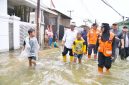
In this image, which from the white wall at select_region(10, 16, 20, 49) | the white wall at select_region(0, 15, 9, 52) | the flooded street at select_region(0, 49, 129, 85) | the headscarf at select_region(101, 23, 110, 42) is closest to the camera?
the flooded street at select_region(0, 49, 129, 85)

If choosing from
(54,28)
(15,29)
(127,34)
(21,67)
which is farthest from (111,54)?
(54,28)

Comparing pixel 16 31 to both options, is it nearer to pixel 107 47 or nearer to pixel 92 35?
pixel 92 35

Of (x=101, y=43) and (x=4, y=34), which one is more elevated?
(x=4, y=34)

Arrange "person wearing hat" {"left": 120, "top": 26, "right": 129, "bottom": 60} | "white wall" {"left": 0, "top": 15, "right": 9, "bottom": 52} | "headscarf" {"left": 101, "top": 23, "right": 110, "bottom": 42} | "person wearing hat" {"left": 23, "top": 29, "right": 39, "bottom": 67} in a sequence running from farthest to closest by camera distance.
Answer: "white wall" {"left": 0, "top": 15, "right": 9, "bottom": 52} → "person wearing hat" {"left": 120, "top": 26, "right": 129, "bottom": 60} → "person wearing hat" {"left": 23, "top": 29, "right": 39, "bottom": 67} → "headscarf" {"left": 101, "top": 23, "right": 110, "bottom": 42}

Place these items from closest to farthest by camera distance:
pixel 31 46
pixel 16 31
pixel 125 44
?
pixel 31 46 < pixel 125 44 < pixel 16 31

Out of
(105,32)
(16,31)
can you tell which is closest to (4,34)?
(16,31)

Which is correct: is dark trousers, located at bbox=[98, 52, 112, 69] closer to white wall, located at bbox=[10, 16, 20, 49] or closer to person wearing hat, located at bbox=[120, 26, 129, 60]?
person wearing hat, located at bbox=[120, 26, 129, 60]

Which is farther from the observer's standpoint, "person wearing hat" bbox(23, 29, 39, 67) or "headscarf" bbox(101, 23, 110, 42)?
"person wearing hat" bbox(23, 29, 39, 67)

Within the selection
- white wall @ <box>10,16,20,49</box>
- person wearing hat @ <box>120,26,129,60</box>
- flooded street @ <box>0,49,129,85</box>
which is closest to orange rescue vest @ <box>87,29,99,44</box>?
person wearing hat @ <box>120,26,129,60</box>

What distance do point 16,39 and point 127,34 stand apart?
870 cm

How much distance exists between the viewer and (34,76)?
31.5 feet

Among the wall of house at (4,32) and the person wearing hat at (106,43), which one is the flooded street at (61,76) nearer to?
the person wearing hat at (106,43)

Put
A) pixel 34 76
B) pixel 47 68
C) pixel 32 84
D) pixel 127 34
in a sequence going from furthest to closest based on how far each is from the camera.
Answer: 1. pixel 127 34
2. pixel 47 68
3. pixel 34 76
4. pixel 32 84

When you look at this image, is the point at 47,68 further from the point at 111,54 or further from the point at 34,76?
the point at 111,54
